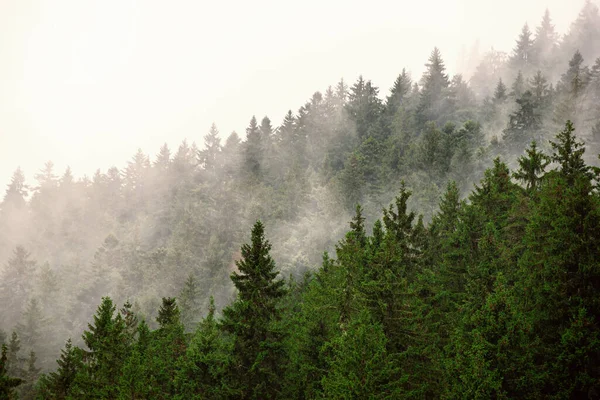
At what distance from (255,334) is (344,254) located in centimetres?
637

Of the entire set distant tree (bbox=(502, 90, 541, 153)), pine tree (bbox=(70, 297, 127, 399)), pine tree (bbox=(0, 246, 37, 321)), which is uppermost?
distant tree (bbox=(502, 90, 541, 153))

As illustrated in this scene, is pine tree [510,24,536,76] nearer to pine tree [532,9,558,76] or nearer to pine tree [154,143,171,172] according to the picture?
pine tree [532,9,558,76]

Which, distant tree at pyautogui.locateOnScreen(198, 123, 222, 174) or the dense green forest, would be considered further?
distant tree at pyautogui.locateOnScreen(198, 123, 222, 174)

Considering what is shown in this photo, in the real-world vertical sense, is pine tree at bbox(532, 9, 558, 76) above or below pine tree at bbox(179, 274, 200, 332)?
above

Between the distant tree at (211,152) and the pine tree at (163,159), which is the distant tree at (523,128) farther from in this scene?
the pine tree at (163,159)

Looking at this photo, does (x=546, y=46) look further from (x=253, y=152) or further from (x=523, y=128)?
(x=253, y=152)

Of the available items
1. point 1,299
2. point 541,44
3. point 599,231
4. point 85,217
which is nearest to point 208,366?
point 599,231

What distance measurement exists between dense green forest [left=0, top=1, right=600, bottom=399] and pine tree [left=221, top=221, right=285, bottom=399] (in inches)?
3.9

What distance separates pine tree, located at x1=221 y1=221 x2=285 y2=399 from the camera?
64.8 feet

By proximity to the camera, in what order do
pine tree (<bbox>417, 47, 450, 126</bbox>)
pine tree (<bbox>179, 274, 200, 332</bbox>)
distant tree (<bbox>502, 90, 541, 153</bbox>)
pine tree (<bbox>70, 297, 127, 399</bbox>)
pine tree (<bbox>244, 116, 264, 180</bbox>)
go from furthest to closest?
pine tree (<bbox>244, 116, 264, 180</bbox>) < pine tree (<bbox>417, 47, 450, 126</bbox>) < distant tree (<bbox>502, 90, 541, 153</bbox>) < pine tree (<bbox>179, 274, 200, 332</bbox>) < pine tree (<bbox>70, 297, 127, 399</bbox>)

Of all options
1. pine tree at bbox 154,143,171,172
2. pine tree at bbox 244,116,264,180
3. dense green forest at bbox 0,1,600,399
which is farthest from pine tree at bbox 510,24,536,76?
pine tree at bbox 154,143,171,172

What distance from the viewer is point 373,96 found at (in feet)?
260

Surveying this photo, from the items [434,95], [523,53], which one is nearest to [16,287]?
[434,95]

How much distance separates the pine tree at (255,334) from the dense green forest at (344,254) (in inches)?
3.9
